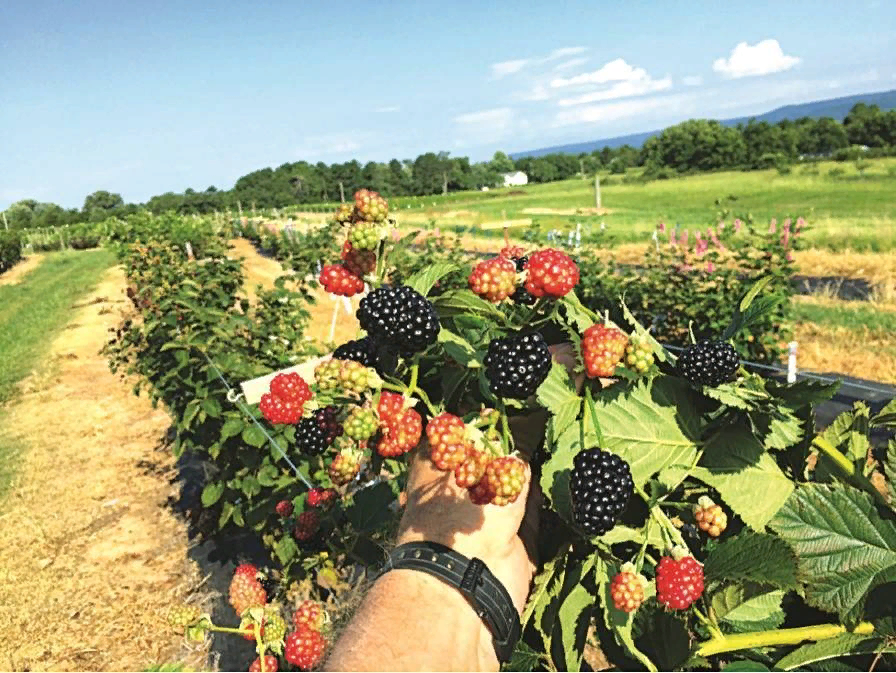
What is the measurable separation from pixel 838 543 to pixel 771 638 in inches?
7.7

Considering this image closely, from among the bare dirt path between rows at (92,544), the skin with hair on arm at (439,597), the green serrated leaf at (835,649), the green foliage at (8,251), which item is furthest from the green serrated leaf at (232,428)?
the green foliage at (8,251)

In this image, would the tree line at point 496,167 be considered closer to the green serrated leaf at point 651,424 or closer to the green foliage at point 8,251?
the green foliage at point 8,251

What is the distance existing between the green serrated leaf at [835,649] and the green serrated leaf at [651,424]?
346 mm

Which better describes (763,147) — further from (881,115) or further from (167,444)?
(167,444)

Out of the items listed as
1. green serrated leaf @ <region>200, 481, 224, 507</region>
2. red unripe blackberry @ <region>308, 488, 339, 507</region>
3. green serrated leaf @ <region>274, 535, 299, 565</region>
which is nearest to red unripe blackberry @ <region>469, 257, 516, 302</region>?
red unripe blackberry @ <region>308, 488, 339, 507</region>

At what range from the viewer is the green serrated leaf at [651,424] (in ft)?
3.66

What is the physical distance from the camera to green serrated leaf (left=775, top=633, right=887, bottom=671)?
1.04 metres

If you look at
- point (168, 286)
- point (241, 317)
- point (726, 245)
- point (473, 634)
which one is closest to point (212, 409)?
point (241, 317)

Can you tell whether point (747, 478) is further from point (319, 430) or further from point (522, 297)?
point (319, 430)

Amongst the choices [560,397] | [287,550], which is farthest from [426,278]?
[287,550]

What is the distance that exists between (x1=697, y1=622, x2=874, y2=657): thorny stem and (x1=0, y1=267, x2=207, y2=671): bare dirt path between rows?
4.11 m

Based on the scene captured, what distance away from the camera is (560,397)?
1048 millimetres

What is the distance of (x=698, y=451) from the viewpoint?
1.17 meters

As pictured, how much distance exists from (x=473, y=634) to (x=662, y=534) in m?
0.40
